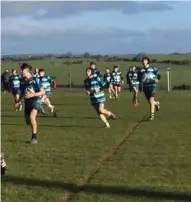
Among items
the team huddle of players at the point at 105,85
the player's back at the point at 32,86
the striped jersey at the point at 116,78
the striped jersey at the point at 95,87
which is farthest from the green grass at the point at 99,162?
the striped jersey at the point at 116,78

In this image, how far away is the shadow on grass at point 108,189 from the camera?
28.3 feet

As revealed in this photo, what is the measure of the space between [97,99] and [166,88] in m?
32.2

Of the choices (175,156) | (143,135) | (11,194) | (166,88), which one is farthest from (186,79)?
(11,194)

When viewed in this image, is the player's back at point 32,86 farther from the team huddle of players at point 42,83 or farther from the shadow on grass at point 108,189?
the shadow on grass at point 108,189

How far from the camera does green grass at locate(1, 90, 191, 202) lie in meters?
8.90

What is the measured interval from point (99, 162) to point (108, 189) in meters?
2.37

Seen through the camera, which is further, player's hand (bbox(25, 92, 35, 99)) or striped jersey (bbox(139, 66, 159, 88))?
striped jersey (bbox(139, 66, 159, 88))

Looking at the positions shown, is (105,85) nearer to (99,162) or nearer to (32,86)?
(32,86)

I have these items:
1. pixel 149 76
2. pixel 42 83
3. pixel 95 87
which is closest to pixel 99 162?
pixel 95 87

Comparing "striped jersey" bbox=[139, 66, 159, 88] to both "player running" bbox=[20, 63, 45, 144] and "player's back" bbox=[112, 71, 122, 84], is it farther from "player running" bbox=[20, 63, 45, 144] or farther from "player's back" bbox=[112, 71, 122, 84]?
"player's back" bbox=[112, 71, 122, 84]

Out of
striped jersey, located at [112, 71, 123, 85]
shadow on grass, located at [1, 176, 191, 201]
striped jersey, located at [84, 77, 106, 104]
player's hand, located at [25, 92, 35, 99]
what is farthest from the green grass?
striped jersey, located at [112, 71, 123, 85]

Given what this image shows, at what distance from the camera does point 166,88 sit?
49250 millimetres

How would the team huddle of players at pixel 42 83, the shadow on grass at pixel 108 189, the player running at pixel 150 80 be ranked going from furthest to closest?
1. the player running at pixel 150 80
2. the team huddle of players at pixel 42 83
3. the shadow on grass at pixel 108 189

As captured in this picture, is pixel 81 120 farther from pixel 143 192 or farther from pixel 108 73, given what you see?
pixel 108 73
